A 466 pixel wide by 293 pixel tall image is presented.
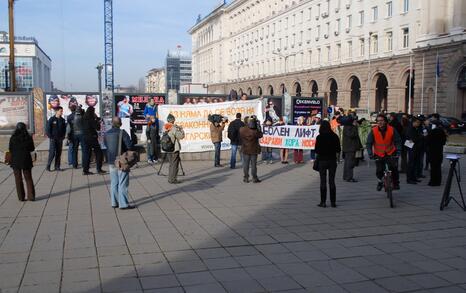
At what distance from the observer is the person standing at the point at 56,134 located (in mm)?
14227

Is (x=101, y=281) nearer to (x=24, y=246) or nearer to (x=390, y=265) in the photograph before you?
(x=24, y=246)

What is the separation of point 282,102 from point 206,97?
368 cm

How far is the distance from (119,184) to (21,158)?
7.37 ft

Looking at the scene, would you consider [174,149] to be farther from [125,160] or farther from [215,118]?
[215,118]

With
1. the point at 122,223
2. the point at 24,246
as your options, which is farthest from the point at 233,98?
the point at 24,246

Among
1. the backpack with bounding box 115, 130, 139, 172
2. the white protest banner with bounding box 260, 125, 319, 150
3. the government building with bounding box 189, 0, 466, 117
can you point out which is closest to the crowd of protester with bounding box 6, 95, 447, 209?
the backpack with bounding box 115, 130, 139, 172

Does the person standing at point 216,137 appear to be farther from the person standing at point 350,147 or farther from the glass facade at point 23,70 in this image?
the glass facade at point 23,70

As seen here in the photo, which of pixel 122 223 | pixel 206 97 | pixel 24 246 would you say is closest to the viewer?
pixel 24 246

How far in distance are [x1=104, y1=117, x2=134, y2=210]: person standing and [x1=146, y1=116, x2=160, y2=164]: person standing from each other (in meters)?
6.65

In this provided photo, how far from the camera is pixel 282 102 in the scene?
75.7 feet

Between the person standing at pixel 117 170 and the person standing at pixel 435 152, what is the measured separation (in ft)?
25.9

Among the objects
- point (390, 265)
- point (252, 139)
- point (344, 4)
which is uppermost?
point (344, 4)

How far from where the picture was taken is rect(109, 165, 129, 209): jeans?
914cm

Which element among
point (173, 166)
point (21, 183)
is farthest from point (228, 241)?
point (173, 166)
